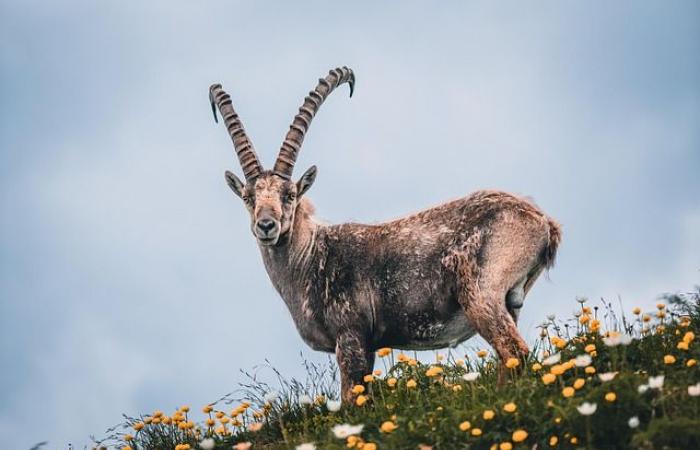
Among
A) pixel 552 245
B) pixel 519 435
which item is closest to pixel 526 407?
pixel 519 435

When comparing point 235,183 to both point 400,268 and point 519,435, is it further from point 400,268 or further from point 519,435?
point 519,435

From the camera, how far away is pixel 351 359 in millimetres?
10117

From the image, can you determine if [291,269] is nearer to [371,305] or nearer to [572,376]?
[371,305]

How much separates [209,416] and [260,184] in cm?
274

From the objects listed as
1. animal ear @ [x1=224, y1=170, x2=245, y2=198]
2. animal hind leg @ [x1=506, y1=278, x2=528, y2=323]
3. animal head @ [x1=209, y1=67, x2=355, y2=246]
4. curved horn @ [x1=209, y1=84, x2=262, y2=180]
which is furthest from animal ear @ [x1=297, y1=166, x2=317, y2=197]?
animal hind leg @ [x1=506, y1=278, x2=528, y2=323]

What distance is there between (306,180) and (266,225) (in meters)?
1.09

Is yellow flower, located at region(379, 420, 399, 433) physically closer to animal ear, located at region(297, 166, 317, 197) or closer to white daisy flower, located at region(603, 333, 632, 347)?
white daisy flower, located at region(603, 333, 632, 347)

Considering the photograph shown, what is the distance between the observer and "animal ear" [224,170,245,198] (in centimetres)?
1115

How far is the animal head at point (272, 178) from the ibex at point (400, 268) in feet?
0.05

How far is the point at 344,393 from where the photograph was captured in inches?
395

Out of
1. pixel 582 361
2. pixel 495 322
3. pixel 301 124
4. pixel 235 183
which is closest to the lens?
pixel 582 361

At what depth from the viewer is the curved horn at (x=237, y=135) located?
11.2 metres

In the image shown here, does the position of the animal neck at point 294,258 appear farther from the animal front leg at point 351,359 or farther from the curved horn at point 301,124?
the animal front leg at point 351,359

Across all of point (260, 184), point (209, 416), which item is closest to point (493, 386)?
point (209, 416)
